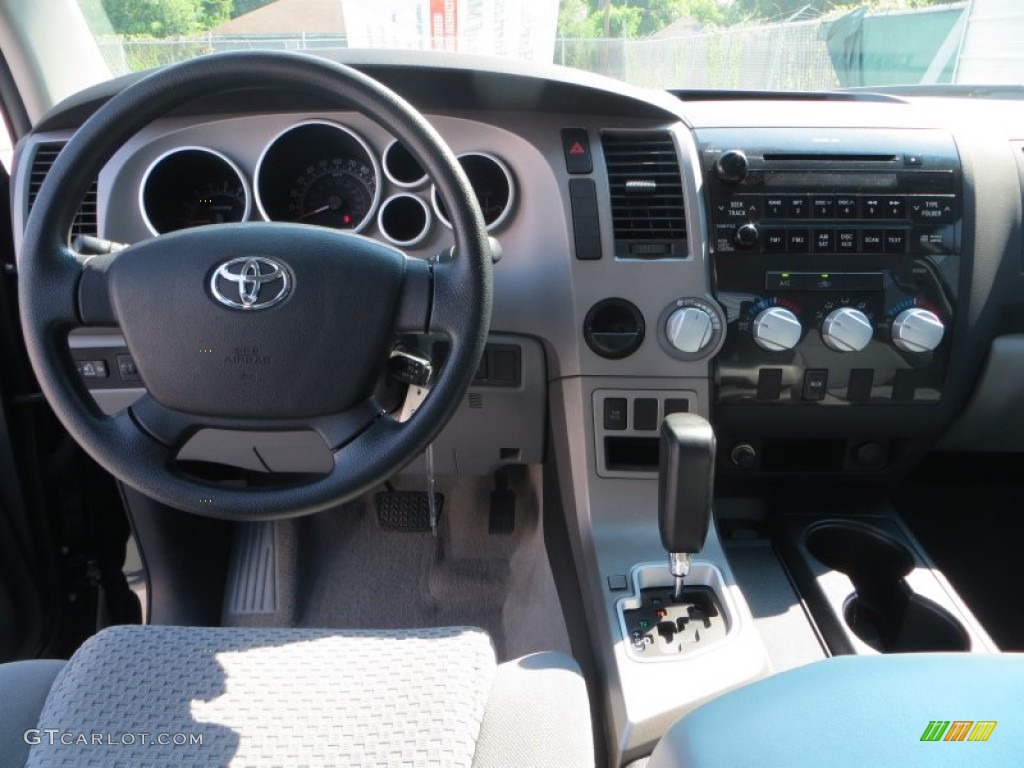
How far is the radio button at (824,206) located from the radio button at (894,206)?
91mm

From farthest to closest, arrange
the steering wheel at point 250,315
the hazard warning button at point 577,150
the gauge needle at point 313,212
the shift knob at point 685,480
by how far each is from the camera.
Result: the gauge needle at point 313,212 < the hazard warning button at point 577,150 < the shift knob at point 685,480 < the steering wheel at point 250,315

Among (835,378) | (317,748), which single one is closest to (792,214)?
(835,378)

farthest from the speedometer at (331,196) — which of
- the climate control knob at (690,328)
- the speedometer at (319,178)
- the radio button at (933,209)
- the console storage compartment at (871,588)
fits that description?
the console storage compartment at (871,588)

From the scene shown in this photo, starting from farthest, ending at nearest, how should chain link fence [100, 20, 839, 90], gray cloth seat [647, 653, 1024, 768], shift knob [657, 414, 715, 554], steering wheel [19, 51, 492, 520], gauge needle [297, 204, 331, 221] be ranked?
chain link fence [100, 20, 839, 90], gauge needle [297, 204, 331, 221], shift knob [657, 414, 715, 554], steering wheel [19, 51, 492, 520], gray cloth seat [647, 653, 1024, 768]

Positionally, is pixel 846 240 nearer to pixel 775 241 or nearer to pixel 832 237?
pixel 832 237

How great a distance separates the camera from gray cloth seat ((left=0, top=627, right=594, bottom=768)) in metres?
0.89

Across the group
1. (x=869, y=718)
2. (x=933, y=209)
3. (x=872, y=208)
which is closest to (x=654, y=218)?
(x=872, y=208)

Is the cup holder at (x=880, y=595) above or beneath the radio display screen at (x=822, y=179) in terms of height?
beneath

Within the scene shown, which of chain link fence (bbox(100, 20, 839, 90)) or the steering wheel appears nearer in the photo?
the steering wheel

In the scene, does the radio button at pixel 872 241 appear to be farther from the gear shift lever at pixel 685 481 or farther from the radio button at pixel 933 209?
the gear shift lever at pixel 685 481

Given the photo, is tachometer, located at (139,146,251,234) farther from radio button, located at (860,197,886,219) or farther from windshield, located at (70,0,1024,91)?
radio button, located at (860,197,886,219)

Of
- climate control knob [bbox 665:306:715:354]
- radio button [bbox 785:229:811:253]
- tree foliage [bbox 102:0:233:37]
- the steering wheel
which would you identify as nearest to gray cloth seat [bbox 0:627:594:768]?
the steering wheel

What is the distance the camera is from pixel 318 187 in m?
1.52

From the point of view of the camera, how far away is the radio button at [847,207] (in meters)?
1.44
